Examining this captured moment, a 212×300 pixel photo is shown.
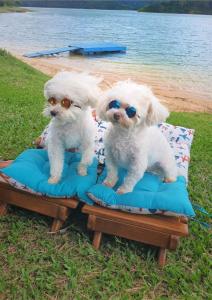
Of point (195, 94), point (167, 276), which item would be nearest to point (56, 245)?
point (167, 276)

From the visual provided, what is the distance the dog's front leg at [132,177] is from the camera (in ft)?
11.0

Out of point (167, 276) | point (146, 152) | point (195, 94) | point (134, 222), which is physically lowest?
point (195, 94)

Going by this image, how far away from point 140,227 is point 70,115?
1.24 metres

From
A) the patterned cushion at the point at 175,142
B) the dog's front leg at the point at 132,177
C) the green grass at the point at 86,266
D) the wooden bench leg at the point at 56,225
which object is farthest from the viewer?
the patterned cushion at the point at 175,142

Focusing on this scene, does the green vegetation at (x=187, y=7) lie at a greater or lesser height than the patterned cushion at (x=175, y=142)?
greater

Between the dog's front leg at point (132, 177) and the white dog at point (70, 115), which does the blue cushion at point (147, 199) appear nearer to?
the dog's front leg at point (132, 177)

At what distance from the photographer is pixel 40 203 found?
350 centimetres

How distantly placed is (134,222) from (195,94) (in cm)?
1368

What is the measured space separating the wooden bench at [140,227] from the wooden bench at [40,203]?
23 cm

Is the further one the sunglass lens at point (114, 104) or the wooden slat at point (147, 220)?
the wooden slat at point (147, 220)

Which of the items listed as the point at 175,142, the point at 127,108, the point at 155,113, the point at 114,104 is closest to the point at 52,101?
the point at 114,104

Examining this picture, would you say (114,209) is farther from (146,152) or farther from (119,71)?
(119,71)

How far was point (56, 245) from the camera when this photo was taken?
3.38 metres

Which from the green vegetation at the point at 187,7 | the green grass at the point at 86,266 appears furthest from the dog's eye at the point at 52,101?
the green vegetation at the point at 187,7
